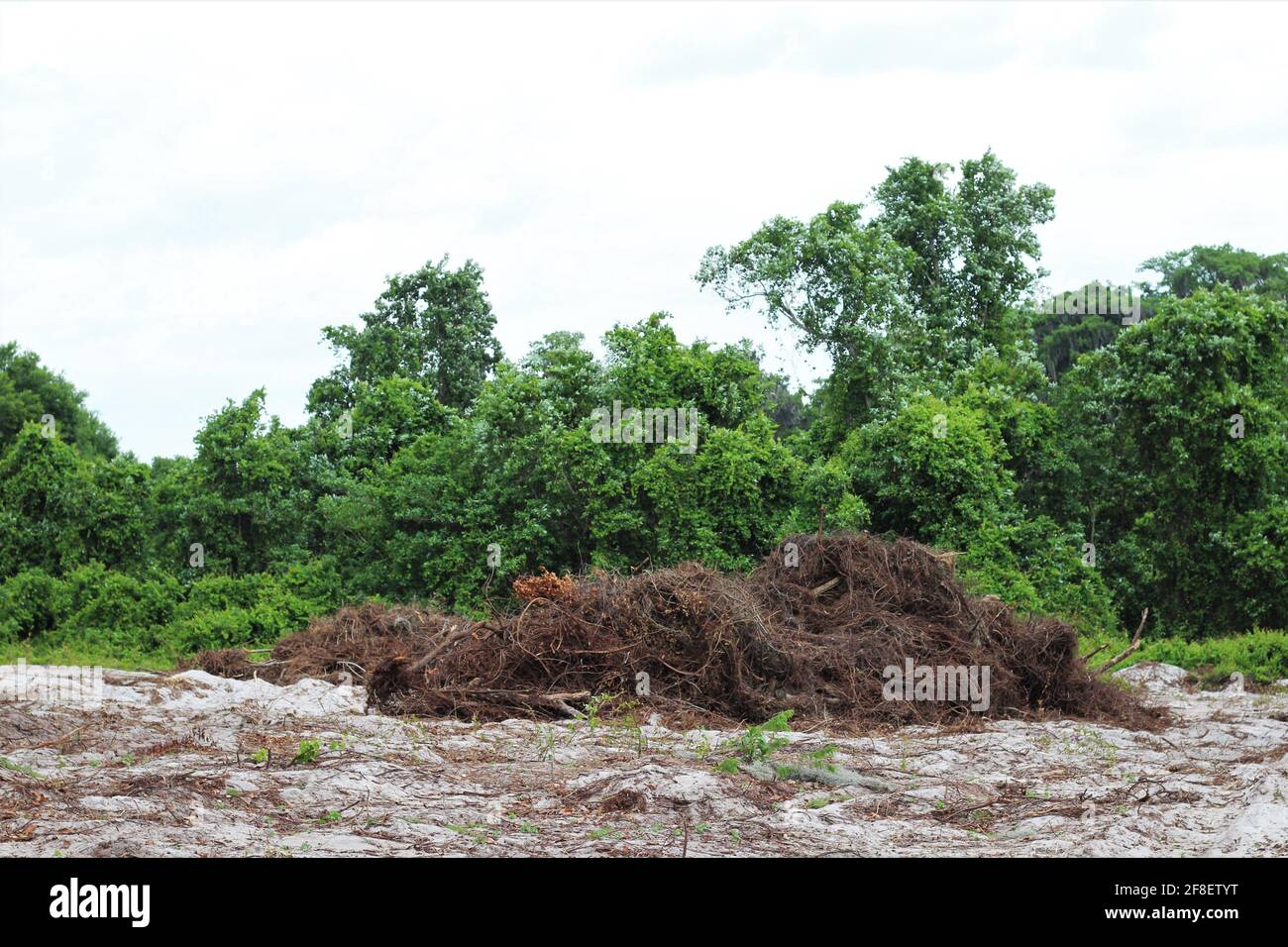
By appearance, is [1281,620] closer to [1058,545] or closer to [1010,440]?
[1058,545]

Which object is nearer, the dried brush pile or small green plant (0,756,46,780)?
small green plant (0,756,46,780)

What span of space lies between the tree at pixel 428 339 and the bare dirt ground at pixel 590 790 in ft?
69.8

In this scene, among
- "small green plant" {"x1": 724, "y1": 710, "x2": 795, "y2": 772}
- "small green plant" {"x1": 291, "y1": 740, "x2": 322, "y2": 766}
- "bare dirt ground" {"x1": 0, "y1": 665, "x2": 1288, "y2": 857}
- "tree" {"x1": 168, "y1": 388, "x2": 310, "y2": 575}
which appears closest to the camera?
"bare dirt ground" {"x1": 0, "y1": 665, "x2": 1288, "y2": 857}

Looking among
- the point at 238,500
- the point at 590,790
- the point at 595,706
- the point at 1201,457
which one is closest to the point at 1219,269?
the point at 1201,457

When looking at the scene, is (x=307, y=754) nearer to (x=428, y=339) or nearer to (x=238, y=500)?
(x=238, y=500)

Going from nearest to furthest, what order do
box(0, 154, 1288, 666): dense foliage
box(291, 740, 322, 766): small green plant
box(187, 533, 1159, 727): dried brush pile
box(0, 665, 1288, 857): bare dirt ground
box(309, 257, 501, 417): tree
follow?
1. box(0, 665, 1288, 857): bare dirt ground
2. box(291, 740, 322, 766): small green plant
3. box(187, 533, 1159, 727): dried brush pile
4. box(0, 154, 1288, 666): dense foliage
5. box(309, 257, 501, 417): tree

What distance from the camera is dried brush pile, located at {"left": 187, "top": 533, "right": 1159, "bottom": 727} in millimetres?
13945

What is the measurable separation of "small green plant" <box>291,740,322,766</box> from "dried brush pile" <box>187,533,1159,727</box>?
370 centimetres

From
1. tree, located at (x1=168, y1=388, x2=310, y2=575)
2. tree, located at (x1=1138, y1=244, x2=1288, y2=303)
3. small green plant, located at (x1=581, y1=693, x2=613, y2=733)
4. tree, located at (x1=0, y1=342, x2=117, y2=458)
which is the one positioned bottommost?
small green plant, located at (x1=581, y1=693, x2=613, y2=733)

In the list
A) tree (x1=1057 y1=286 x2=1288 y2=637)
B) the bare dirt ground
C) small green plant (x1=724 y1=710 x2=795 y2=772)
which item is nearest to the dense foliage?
tree (x1=1057 y1=286 x2=1288 y2=637)

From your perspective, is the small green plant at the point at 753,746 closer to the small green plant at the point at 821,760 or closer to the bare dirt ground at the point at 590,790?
Result: the bare dirt ground at the point at 590,790

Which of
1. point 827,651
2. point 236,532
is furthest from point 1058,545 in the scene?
point 236,532

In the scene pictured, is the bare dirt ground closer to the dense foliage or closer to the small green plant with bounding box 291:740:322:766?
the small green plant with bounding box 291:740:322:766

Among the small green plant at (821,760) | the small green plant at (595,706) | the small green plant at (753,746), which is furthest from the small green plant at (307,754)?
the small green plant at (821,760)
